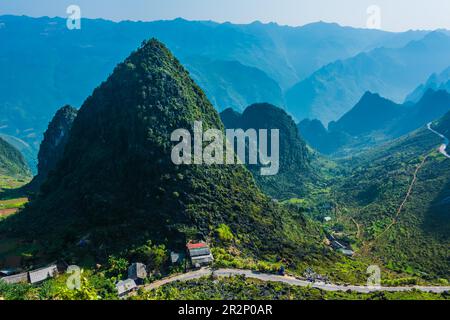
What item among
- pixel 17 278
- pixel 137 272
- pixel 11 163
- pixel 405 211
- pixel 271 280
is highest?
pixel 11 163

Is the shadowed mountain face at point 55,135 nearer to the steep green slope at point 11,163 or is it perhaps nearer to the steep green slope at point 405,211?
the steep green slope at point 11,163

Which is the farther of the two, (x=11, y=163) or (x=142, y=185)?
(x=11, y=163)

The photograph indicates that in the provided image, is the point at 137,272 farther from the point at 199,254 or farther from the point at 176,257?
the point at 199,254

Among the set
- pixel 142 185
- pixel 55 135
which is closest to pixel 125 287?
pixel 142 185

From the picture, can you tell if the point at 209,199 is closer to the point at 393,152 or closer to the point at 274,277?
the point at 274,277

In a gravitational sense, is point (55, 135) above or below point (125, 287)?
above

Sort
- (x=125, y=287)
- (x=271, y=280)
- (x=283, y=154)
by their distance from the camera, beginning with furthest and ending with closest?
(x=283, y=154)
(x=271, y=280)
(x=125, y=287)
